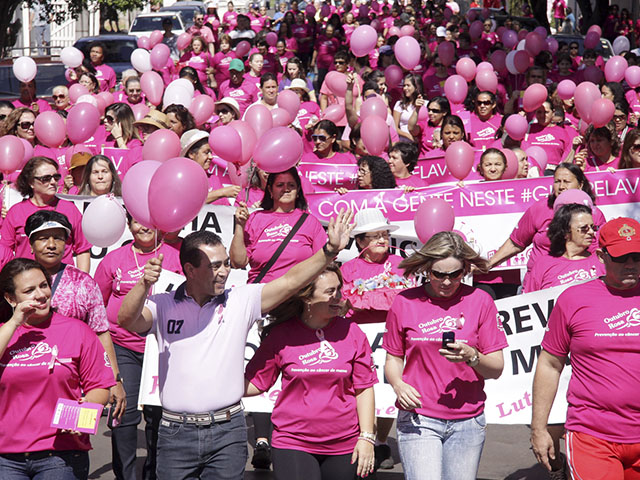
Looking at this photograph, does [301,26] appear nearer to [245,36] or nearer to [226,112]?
[245,36]


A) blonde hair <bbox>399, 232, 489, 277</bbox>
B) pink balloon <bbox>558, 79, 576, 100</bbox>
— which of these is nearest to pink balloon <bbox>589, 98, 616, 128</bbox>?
pink balloon <bbox>558, 79, 576, 100</bbox>

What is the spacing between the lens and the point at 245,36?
2383cm

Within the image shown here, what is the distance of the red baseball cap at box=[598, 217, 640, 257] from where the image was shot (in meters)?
4.90

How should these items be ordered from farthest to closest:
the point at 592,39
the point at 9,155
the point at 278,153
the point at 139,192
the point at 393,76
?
1. the point at 592,39
2. the point at 393,76
3. the point at 9,155
4. the point at 278,153
5. the point at 139,192

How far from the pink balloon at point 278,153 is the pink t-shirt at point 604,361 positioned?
262 cm

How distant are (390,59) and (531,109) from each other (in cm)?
622

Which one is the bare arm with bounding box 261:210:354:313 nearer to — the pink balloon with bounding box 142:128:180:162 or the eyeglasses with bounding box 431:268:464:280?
the eyeglasses with bounding box 431:268:464:280

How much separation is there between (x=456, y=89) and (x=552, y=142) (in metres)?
2.29

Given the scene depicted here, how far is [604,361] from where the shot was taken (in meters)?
4.98

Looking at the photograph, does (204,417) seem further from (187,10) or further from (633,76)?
(187,10)

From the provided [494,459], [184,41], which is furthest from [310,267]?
[184,41]

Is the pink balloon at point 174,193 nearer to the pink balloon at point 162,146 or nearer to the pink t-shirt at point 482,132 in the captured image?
the pink balloon at point 162,146

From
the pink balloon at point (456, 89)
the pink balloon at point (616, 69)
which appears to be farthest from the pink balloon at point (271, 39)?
the pink balloon at point (456, 89)

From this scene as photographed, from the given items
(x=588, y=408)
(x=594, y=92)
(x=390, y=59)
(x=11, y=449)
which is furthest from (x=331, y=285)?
(x=390, y=59)
